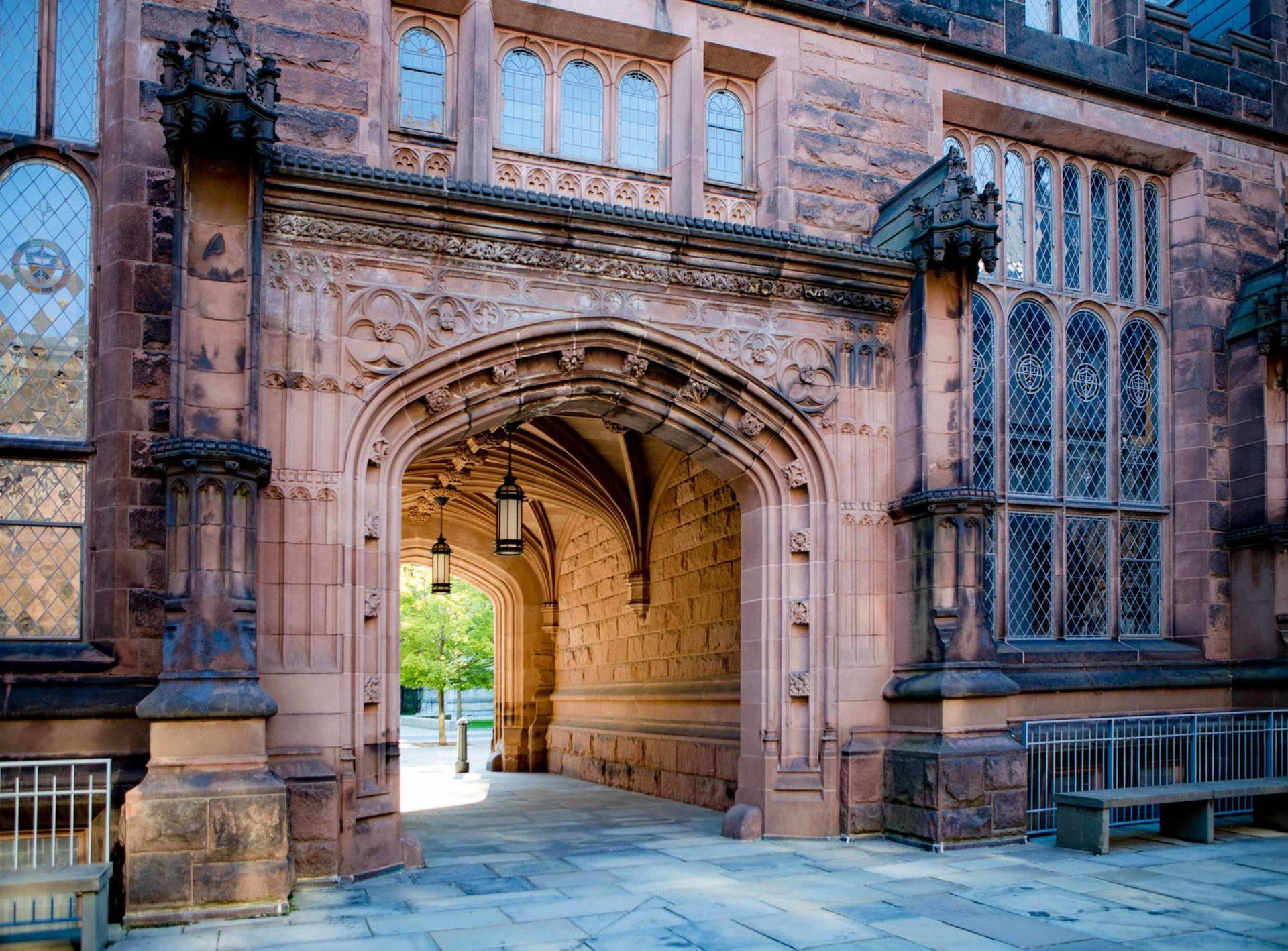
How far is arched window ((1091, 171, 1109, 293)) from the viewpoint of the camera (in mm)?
12211

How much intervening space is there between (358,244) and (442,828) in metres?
5.71

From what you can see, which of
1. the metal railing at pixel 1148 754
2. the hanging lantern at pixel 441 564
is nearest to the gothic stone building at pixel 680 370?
the metal railing at pixel 1148 754

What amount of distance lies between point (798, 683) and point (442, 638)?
26.1 m

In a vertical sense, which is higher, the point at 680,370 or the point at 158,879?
the point at 680,370

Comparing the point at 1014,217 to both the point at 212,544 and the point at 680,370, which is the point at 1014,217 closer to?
the point at 680,370

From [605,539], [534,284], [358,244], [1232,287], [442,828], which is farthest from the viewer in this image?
[605,539]

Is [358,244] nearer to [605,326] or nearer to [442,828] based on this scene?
[605,326]

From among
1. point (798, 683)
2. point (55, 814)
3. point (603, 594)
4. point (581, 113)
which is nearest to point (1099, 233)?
point (581, 113)

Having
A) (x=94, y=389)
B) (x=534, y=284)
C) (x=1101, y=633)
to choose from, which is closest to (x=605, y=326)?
(x=534, y=284)

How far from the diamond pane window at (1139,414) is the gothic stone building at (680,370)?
0.19ft

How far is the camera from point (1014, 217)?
11836 mm

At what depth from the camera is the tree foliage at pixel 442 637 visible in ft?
116

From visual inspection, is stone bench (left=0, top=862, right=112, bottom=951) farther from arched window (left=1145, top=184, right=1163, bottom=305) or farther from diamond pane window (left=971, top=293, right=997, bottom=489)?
arched window (left=1145, top=184, right=1163, bottom=305)

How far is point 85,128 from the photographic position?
8578 mm
